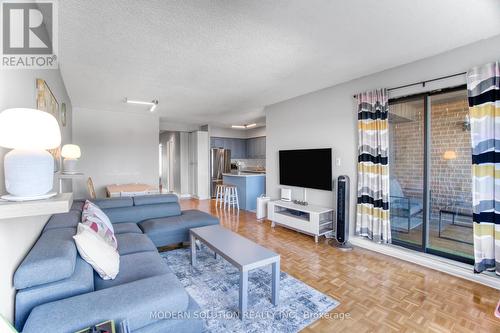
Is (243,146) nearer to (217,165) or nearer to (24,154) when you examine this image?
(217,165)

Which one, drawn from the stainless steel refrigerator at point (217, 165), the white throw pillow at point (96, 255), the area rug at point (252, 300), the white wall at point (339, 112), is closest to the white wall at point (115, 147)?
the stainless steel refrigerator at point (217, 165)

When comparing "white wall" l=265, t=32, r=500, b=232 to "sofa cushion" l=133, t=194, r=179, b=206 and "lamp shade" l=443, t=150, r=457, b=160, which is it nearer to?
"lamp shade" l=443, t=150, r=457, b=160

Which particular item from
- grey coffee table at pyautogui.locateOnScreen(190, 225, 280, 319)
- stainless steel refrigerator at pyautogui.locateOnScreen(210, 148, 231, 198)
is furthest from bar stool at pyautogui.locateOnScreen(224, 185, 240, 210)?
grey coffee table at pyautogui.locateOnScreen(190, 225, 280, 319)

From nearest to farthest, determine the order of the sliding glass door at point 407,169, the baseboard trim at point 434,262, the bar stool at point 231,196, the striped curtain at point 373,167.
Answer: the baseboard trim at point 434,262
the sliding glass door at point 407,169
the striped curtain at point 373,167
the bar stool at point 231,196

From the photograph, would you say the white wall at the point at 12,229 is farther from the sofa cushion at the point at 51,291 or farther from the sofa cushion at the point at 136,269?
the sofa cushion at the point at 136,269

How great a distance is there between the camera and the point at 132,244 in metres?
2.46

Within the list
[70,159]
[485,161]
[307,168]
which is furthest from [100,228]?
[485,161]

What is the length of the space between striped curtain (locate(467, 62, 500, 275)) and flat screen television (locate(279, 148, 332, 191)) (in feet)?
6.00

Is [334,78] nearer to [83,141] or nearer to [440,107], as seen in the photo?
[440,107]

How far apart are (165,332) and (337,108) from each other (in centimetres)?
378

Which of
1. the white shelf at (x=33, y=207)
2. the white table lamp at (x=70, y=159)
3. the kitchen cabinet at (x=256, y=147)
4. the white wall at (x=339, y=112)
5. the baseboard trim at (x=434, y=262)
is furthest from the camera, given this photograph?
the kitchen cabinet at (x=256, y=147)

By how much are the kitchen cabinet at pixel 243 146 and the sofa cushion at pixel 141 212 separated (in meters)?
4.82

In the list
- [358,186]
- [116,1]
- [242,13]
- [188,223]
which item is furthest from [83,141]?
[358,186]

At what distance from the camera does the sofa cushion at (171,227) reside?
3156 millimetres
